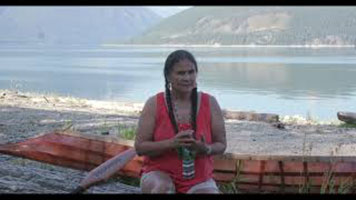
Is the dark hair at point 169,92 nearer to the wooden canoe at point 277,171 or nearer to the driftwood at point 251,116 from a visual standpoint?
the wooden canoe at point 277,171

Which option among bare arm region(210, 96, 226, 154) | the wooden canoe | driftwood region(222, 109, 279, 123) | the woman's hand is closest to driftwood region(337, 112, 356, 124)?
driftwood region(222, 109, 279, 123)

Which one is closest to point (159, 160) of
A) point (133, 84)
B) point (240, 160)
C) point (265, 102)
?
point (240, 160)

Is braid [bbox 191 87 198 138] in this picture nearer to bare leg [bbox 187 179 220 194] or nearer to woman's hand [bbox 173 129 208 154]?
woman's hand [bbox 173 129 208 154]

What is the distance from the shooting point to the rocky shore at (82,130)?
5059 mm

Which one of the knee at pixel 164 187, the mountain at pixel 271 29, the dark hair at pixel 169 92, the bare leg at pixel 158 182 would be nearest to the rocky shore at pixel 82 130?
the bare leg at pixel 158 182

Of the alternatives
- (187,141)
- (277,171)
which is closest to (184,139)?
(187,141)

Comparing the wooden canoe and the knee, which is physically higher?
the knee

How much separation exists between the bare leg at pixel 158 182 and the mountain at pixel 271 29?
344 ft

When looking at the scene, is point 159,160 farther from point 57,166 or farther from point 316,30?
point 316,30

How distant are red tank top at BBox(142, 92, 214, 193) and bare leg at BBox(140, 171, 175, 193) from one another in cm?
3

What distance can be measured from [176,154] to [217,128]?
0.29m

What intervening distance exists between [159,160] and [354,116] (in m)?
11.1

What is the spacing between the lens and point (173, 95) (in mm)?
3486

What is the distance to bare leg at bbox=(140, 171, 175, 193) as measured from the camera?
342 centimetres
